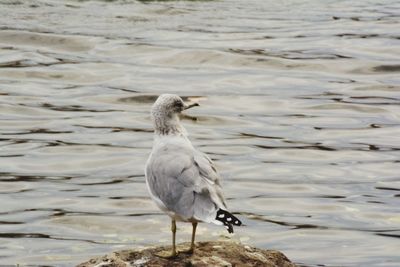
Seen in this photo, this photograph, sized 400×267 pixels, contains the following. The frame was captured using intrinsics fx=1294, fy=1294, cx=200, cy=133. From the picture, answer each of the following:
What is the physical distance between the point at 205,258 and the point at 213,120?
28.5 ft

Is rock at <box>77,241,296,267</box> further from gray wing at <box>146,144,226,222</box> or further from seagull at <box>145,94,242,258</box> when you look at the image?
gray wing at <box>146,144,226,222</box>

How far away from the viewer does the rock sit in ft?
26.3

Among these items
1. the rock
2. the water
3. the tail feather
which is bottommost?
the water

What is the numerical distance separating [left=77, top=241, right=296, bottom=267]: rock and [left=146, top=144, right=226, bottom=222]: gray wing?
10.7 inches

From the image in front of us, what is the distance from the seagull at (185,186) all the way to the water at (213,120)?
2.73 metres

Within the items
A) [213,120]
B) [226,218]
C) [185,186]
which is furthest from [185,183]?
[213,120]

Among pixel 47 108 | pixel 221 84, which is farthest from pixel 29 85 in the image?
pixel 221 84

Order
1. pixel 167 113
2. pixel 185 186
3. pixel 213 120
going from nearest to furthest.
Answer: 1. pixel 185 186
2. pixel 167 113
3. pixel 213 120

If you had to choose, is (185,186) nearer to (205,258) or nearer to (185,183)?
(185,183)

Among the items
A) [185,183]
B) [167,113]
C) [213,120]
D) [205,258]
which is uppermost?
[167,113]

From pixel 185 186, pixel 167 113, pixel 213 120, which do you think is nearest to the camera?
pixel 185 186

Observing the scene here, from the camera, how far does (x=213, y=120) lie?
1677 cm

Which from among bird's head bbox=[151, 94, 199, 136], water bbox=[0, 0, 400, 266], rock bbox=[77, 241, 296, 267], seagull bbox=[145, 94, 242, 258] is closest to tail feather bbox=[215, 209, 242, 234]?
seagull bbox=[145, 94, 242, 258]

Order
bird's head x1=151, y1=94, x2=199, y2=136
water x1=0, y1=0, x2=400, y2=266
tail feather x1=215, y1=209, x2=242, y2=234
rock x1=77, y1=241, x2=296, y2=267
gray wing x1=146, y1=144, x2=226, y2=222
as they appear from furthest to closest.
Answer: water x1=0, y1=0, x2=400, y2=266 → bird's head x1=151, y1=94, x2=199, y2=136 → gray wing x1=146, y1=144, x2=226, y2=222 → rock x1=77, y1=241, x2=296, y2=267 → tail feather x1=215, y1=209, x2=242, y2=234
